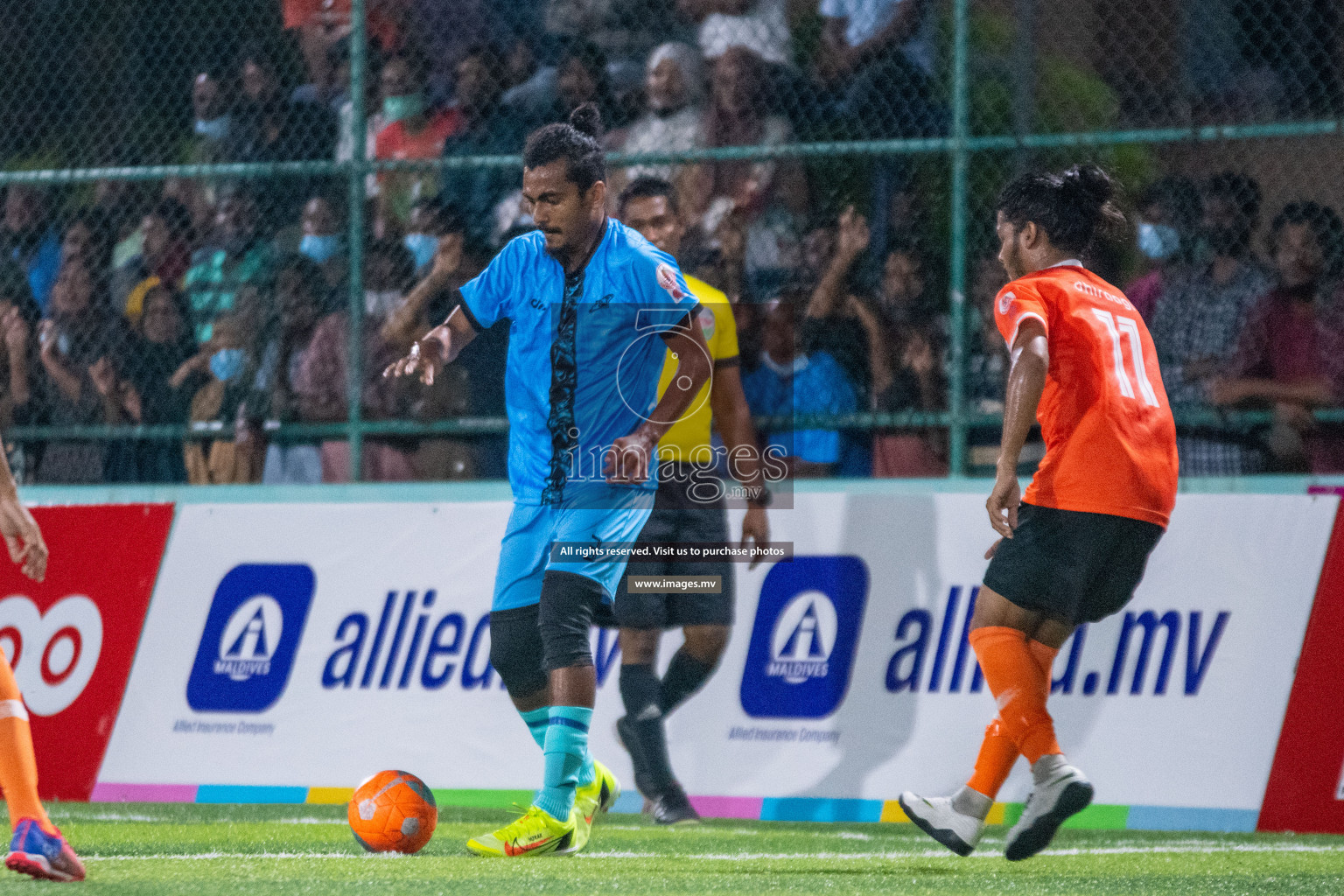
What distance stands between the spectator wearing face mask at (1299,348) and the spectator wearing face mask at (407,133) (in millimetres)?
3806

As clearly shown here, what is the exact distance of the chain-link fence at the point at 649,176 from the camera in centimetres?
742

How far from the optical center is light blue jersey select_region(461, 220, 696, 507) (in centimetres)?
570

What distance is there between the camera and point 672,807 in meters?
6.78

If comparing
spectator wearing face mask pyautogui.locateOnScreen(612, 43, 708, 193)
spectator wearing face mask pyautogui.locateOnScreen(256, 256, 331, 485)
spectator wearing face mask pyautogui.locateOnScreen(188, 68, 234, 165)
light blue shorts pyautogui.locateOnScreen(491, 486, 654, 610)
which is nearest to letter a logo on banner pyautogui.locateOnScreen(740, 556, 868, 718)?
light blue shorts pyautogui.locateOnScreen(491, 486, 654, 610)

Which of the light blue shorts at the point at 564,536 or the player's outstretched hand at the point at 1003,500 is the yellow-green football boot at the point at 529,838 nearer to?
the light blue shorts at the point at 564,536

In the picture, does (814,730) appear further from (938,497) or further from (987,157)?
(987,157)

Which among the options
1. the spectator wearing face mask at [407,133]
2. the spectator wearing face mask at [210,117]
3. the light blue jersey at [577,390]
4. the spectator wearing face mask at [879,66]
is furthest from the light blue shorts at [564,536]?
the spectator wearing face mask at [210,117]

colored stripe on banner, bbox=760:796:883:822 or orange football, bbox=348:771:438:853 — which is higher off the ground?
orange football, bbox=348:771:438:853

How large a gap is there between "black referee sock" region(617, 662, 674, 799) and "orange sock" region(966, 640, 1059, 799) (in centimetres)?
171

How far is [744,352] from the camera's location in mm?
8000

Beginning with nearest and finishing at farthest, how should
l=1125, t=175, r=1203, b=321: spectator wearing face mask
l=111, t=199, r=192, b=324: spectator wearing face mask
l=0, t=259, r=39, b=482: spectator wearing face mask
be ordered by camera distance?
1. l=1125, t=175, r=1203, b=321: spectator wearing face mask
2. l=111, t=199, r=192, b=324: spectator wearing face mask
3. l=0, t=259, r=39, b=482: spectator wearing face mask

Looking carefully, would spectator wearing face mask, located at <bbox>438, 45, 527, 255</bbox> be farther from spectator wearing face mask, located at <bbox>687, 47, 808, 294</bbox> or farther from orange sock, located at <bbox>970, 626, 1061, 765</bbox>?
orange sock, located at <bbox>970, 626, 1061, 765</bbox>

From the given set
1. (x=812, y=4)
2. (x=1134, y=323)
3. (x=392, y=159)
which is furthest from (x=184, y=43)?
(x=1134, y=323)

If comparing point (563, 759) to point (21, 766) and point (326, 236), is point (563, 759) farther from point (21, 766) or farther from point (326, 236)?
point (326, 236)
